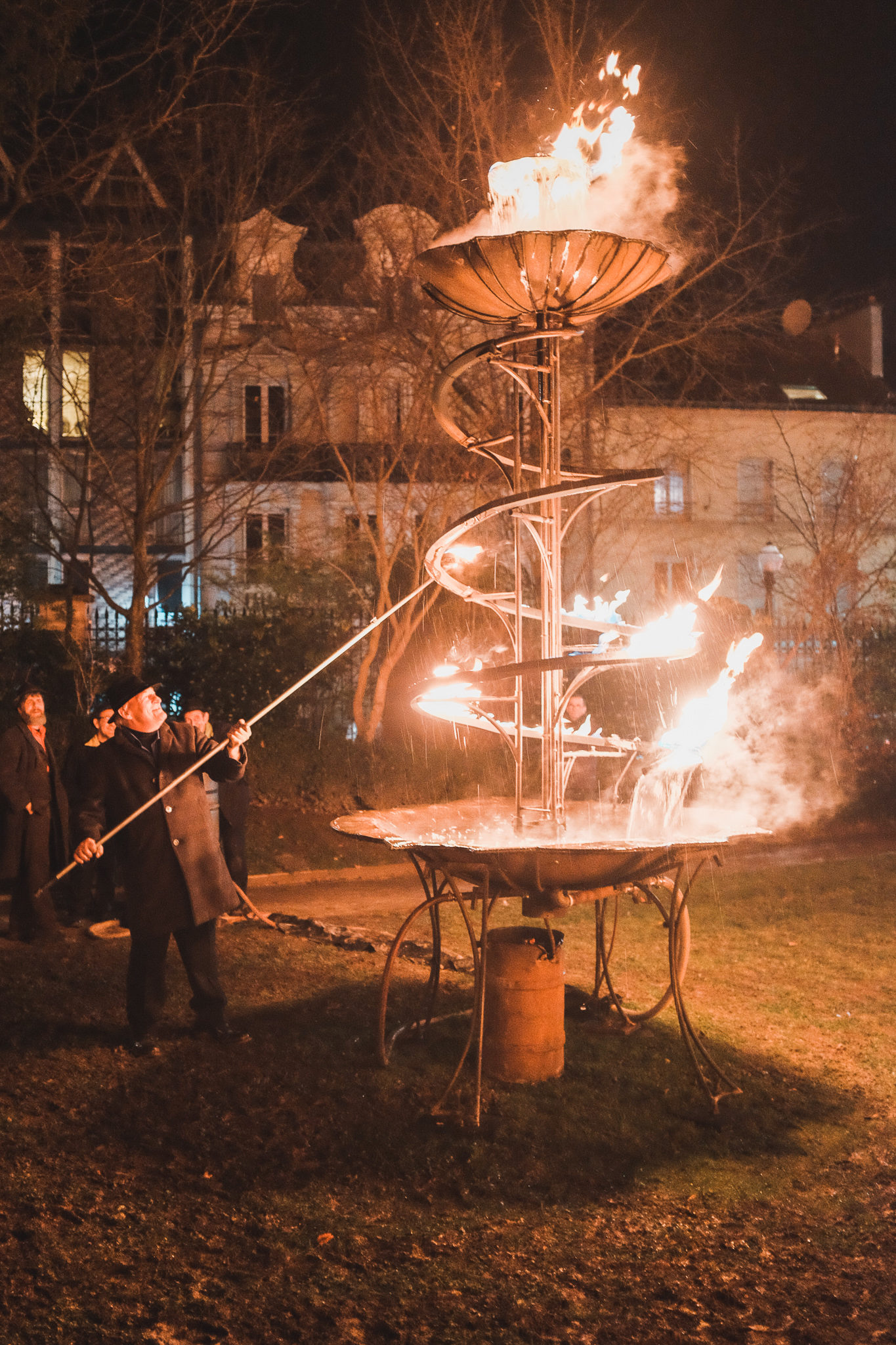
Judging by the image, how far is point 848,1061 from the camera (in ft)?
18.5

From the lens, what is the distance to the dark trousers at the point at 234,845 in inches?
358

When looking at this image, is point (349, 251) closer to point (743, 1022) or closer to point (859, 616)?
point (859, 616)

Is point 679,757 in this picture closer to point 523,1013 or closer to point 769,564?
point 523,1013

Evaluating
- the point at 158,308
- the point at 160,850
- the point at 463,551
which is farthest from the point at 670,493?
the point at 160,850

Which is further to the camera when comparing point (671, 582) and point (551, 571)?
point (671, 582)

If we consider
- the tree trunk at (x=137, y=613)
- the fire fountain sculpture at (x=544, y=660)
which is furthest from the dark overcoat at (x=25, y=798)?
the tree trunk at (x=137, y=613)

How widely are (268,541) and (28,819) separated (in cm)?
1113

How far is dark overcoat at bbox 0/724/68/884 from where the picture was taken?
834 cm

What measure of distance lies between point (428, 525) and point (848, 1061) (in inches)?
386

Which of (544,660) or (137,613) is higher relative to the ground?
A: (137,613)

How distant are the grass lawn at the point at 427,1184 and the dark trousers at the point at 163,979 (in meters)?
0.16

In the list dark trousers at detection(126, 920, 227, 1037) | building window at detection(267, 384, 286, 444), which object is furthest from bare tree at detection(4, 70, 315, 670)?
dark trousers at detection(126, 920, 227, 1037)

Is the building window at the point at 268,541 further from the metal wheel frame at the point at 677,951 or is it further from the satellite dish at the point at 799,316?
the satellite dish at the point at 799,316

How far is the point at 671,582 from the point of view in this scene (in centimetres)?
1394
